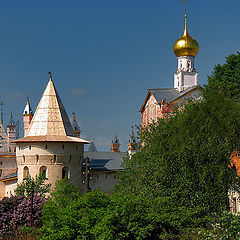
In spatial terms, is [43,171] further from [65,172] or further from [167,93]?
[167,93]

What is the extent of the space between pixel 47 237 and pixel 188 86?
21.4m

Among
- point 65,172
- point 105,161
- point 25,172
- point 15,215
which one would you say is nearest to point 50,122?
point 65,172

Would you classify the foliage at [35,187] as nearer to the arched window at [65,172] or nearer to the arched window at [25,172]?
the arched window at [25,172]

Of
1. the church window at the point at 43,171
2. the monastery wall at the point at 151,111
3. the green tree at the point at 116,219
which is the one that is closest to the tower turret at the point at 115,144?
the monastery wall at the point at 151,111

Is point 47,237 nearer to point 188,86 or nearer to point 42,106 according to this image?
point 42,106

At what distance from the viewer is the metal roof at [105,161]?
32.5 m

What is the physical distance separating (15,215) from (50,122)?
38.8ft

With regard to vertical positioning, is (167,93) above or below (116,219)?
above

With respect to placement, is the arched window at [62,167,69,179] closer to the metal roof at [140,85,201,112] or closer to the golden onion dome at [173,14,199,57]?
the metal roof at [140,85,201,112]

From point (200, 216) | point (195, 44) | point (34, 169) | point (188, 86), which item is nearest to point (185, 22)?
point (195, 44)

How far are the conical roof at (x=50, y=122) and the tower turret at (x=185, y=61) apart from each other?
28.5 feet

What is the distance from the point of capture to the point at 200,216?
1384cm

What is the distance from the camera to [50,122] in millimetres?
28016

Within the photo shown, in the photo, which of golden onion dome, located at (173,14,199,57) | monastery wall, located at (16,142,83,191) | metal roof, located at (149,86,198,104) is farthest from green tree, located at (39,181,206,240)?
golden onion dome, located at (173,14,199,57)
